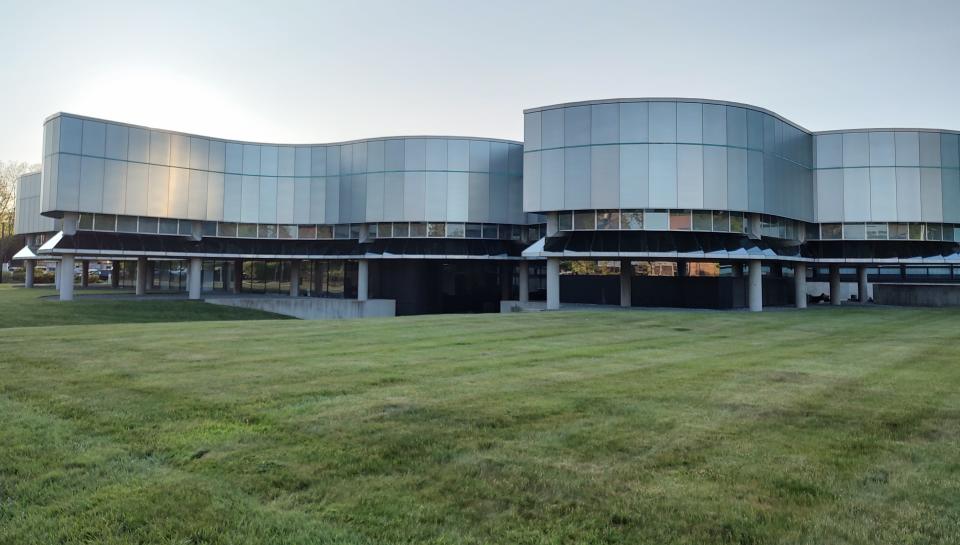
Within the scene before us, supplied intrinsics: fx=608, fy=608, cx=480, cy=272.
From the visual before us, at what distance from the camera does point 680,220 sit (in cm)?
3609

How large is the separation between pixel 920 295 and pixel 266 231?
5431 cm

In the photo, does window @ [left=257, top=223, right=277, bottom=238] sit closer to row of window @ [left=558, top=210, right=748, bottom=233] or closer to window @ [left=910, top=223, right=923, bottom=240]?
row of window @ [left=558, top=210, right=748, bottom=233]

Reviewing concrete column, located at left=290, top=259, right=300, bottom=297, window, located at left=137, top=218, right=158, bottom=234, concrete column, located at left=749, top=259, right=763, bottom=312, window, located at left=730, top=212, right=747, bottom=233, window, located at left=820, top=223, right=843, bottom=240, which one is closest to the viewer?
window, located at left=730, top=212, right=747, bottom=233

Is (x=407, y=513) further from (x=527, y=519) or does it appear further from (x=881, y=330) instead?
(x=881, y=330)

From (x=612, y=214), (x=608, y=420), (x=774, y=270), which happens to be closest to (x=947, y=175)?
(x=774, y=270)

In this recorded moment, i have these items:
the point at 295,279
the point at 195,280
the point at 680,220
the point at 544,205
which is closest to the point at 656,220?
the point at 680,220

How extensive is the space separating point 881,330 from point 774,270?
2807cm

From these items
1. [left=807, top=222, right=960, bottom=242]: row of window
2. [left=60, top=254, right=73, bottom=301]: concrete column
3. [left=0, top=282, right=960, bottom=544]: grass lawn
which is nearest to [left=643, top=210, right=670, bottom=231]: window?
[left=807, top=222, right=960, bottom=242]: row of window

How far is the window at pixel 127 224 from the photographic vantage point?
147 feet

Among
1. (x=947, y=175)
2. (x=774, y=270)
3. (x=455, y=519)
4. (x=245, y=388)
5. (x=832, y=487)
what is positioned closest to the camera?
(x=455, y=519)

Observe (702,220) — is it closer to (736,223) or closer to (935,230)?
(736,223)

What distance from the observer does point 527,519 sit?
468 cm

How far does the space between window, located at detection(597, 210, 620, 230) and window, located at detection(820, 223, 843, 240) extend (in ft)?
56.1

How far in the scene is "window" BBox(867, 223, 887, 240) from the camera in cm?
4144
